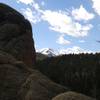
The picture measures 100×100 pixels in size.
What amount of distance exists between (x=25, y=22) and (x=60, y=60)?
8.20 meters

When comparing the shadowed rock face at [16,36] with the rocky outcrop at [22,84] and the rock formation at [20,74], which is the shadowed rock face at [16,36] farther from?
the rocky outcrop at [22,84]

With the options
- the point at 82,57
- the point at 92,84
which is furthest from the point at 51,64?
the point at 92,84

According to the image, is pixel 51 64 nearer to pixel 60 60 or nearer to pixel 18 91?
pixel 60 60

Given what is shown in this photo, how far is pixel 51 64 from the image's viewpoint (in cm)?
3350

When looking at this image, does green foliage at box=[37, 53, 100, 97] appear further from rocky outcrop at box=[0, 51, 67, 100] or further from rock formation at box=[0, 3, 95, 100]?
rocky outcrop at box=[0, 51, 67, 100]

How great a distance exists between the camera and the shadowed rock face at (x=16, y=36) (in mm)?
23578

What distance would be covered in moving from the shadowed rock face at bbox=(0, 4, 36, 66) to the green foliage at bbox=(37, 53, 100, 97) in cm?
381

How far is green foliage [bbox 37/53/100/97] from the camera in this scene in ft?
84.3

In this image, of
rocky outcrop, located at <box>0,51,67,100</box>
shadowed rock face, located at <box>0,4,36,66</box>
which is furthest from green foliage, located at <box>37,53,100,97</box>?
rocky outcrop, located at <box>0,51,67,100</box>

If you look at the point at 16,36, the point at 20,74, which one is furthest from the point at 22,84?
the point at 16,36

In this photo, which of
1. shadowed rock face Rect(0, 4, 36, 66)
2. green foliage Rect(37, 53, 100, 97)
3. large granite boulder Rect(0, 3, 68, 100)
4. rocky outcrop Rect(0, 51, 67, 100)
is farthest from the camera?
green foliage Rect(37, 53, 100, 97)

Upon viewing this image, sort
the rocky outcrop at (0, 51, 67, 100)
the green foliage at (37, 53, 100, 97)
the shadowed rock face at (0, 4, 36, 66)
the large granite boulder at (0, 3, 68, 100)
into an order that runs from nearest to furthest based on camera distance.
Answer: the rocky outcrop at (0, 51, 67, 100) < the large granite boulder at (0, 3, 68, 100) < the shadowed rock face at (0, 4, 36, 66) < the green foliage at (37, 53, 100, 97)

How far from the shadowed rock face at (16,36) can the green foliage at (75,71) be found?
3.81m

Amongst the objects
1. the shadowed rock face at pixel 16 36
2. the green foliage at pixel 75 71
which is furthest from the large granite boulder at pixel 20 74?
the green foliage at pixel 75 71
